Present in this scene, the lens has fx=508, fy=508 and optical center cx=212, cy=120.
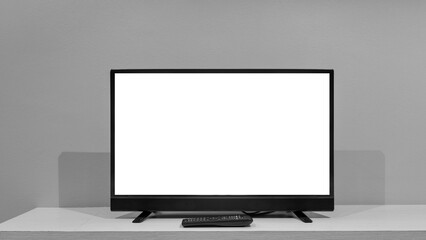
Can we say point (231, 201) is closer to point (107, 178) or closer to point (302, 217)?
point (302, 217)

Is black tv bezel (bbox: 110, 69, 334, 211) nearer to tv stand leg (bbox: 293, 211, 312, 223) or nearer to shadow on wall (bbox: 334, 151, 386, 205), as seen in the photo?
tv stand leg (bbox: 293, 211, 312, 223)

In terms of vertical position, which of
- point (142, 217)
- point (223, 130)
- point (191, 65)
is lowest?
point (142, 217)

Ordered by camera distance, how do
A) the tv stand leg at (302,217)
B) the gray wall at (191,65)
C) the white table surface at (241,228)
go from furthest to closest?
the gray wall at (191,65)
the tv stand leg at (302,217)
the white table surface at (241,228)

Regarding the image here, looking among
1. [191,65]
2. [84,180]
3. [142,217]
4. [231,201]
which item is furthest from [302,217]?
[84,180]

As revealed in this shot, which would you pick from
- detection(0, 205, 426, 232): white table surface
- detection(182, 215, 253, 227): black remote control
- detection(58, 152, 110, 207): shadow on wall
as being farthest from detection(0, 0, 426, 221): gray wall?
detection(182, 215, 253, 227): black remote control

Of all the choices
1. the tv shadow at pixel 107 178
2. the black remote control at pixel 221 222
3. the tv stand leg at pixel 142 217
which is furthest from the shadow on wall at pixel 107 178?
the black remote control at pixel 221 222

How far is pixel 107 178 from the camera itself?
1879mm

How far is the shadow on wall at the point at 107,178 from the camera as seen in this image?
187cm

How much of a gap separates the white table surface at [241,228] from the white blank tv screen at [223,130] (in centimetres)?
12

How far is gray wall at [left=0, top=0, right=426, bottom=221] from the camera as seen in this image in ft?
6.13

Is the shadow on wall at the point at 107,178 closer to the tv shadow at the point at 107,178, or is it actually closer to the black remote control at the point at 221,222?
the tv shadow at the point at 107,178

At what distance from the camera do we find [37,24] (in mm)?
Answer: 1870

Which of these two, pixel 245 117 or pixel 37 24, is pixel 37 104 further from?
pixel 245 117

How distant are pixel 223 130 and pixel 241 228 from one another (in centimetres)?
33
